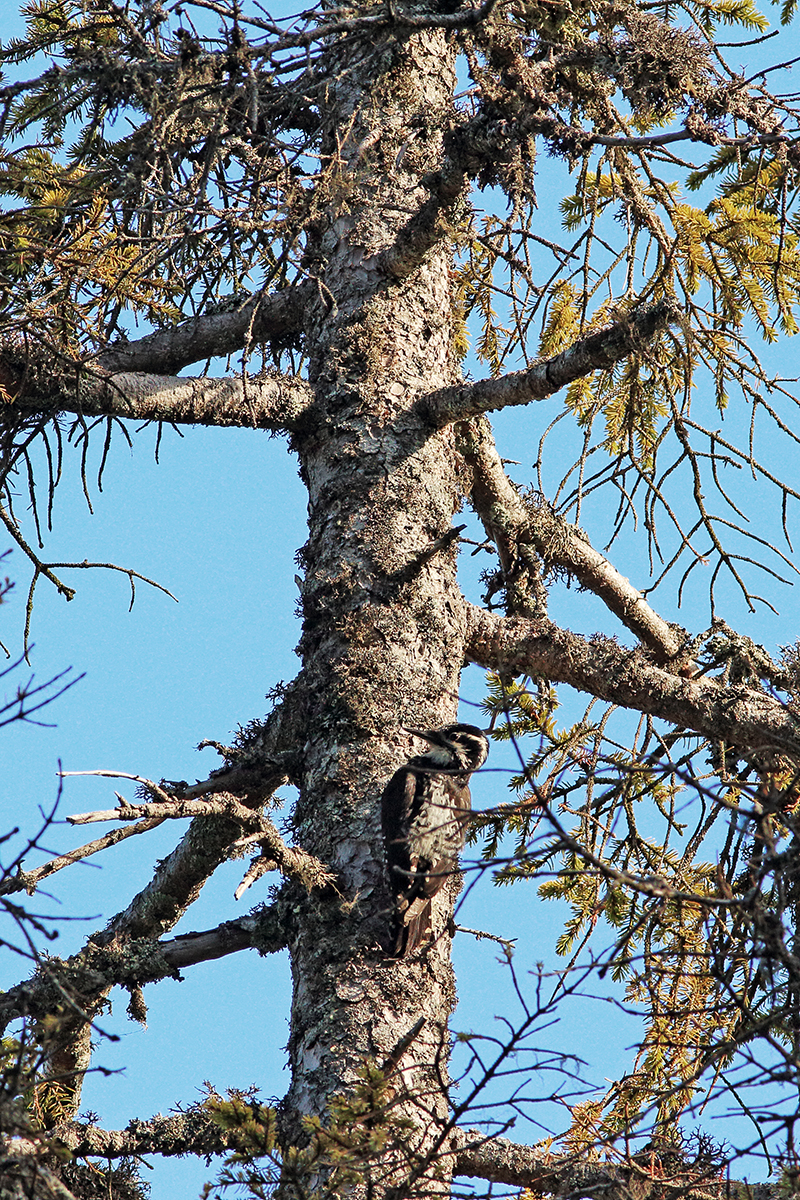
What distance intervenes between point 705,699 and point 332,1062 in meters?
1.86

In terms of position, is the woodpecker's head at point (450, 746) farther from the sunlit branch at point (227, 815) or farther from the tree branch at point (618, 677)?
the sunlit branch at point (227, 815)

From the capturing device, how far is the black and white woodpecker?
3.35 metres

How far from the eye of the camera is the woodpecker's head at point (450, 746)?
3764 mm

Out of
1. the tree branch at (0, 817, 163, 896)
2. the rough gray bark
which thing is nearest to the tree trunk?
the rough gray bark

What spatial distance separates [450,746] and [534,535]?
3.62 feet

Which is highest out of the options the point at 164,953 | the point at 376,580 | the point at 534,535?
the point at 534,535

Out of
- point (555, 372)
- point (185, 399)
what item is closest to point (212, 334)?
point (185, 399)

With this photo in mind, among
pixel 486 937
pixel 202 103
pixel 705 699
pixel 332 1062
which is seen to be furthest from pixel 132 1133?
pixel 202 103

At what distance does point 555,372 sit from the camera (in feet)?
12.5

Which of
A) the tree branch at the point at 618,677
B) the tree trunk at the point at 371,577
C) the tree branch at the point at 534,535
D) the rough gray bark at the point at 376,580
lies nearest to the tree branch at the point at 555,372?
the rough gray bark at the point at 376,580

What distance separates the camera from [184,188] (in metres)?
3.31

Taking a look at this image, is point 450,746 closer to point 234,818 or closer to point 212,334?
point 234,818

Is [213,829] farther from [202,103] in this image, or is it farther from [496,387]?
[202,103]

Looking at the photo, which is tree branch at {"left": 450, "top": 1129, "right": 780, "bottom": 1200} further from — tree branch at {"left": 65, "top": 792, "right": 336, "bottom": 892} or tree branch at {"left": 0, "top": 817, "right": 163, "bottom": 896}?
tree branch at {"left": 0, "top": 817, "right": 163, "bottom": 896}
